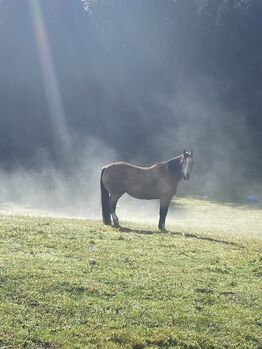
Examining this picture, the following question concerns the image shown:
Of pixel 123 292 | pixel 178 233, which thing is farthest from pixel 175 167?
pixel 123 292

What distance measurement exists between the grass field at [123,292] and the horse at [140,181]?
3389 mm

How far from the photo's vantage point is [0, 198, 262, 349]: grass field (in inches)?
269

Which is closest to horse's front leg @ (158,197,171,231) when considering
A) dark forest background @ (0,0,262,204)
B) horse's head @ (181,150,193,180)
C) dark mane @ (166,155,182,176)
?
dark mane @ (166,155,182,176)

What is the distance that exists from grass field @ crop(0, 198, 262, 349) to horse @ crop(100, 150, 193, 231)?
3.39m

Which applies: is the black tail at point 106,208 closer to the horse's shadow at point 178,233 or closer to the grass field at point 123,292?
the horse's shadow at point 178,233

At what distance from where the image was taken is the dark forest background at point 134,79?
3788 centimetres

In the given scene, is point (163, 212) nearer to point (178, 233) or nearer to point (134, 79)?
point (178, 233)

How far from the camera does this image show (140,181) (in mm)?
16031

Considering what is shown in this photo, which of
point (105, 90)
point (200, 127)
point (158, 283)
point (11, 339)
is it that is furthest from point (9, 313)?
point (105, 90)

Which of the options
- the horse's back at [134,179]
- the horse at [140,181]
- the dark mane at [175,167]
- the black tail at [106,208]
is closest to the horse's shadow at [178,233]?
the black tail at [106,208]

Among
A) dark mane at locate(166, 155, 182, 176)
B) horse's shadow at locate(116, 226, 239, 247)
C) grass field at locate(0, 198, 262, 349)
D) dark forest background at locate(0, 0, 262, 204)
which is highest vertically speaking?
dark forest background at locate(0, 0, 262, 204)

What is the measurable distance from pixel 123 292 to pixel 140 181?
8027mm

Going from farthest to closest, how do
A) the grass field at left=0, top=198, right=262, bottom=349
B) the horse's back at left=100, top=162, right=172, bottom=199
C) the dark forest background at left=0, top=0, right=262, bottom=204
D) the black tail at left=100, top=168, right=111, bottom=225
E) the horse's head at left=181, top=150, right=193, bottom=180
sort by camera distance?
the dark forest background at left=0, top=0, right=262, bottom=204 → the horse's back at left=100, top=162, right=172, bottom=199 → the black tail at left=100, top=168, right=111, bottom=225 → the horse's head at left=181, top=150, right=193, bottom=180 → the grass field at left=0, top=198, right=262, bottom=349

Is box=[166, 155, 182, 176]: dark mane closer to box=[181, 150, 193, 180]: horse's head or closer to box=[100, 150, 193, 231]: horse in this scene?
box=[100, 150, 193, 231]: horse
